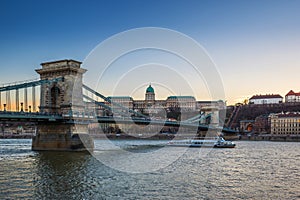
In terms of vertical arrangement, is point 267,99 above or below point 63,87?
above

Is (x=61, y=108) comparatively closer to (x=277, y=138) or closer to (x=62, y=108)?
(x=62, y=108)

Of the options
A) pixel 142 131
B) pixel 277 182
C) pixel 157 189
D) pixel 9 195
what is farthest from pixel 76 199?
pixel 142 131

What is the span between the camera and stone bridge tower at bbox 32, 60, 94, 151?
Answer: 34.4 metres

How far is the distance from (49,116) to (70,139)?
3.91 meters

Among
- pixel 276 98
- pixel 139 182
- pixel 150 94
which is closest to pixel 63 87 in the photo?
pixel 139 182

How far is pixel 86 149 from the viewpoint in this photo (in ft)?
117

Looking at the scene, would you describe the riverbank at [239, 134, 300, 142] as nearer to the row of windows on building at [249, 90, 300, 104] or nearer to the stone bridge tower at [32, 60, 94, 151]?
the row of windows on building at [249, 90, 300, 104]

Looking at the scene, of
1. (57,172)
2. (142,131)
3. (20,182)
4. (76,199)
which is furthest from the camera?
(142,131)

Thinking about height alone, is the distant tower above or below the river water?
above

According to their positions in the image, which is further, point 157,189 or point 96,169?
point 96,169

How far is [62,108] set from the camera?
3638cm

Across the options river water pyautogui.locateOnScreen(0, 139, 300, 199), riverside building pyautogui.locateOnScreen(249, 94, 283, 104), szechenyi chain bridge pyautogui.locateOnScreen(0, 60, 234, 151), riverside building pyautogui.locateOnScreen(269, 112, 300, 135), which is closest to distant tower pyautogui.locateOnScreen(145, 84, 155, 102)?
riverside building pyautogui.locateOnScreen(249, 94, 283, 104)

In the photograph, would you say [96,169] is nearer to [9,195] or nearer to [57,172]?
[57,172]

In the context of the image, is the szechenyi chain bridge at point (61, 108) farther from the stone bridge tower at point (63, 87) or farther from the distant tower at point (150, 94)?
the distant tower at point (150, 94)
